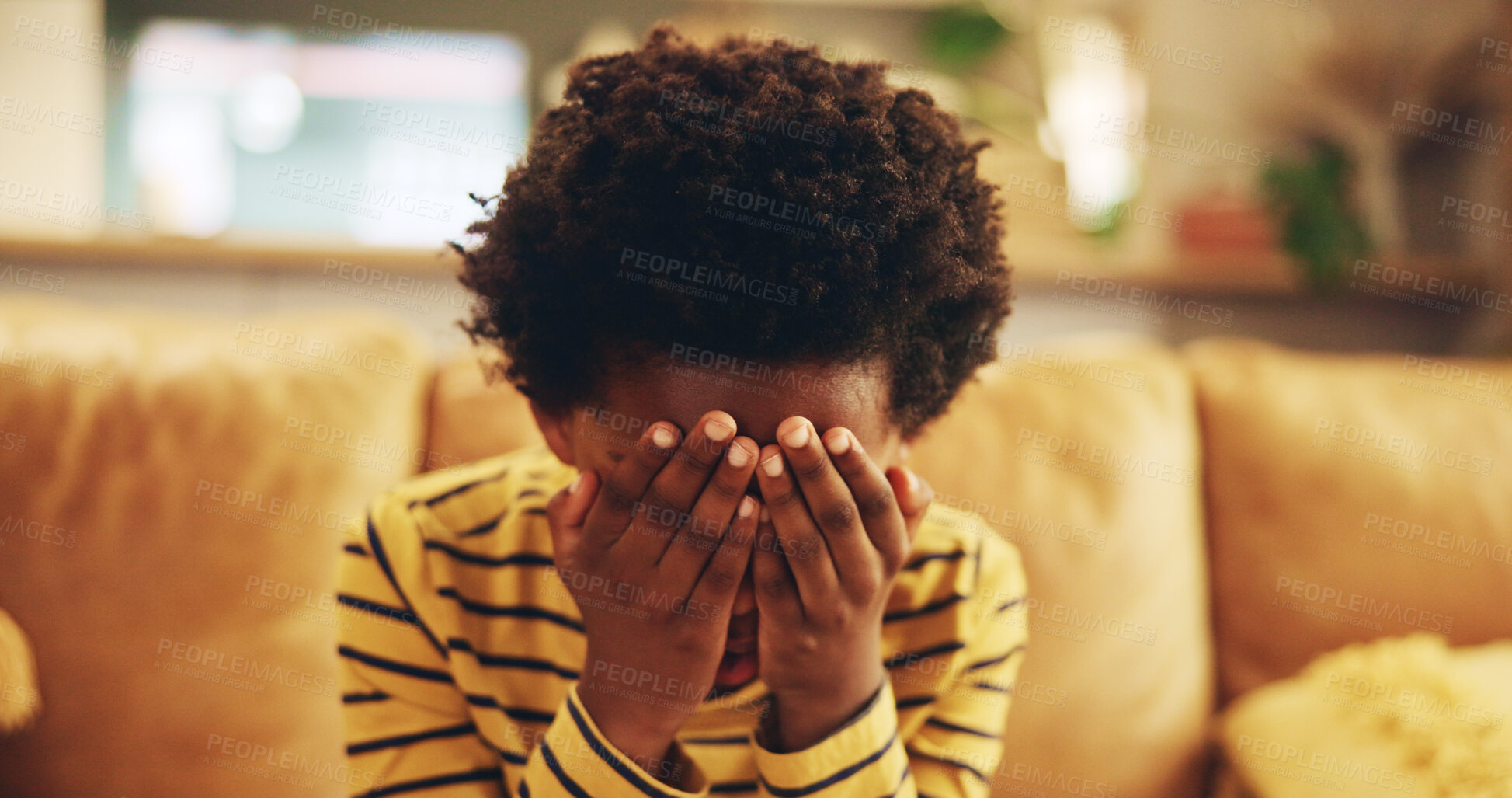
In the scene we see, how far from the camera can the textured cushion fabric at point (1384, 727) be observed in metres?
0.87

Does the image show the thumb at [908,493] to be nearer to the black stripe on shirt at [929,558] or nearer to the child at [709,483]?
the child at [709,483]

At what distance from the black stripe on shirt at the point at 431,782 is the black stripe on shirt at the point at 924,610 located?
0.39 meters

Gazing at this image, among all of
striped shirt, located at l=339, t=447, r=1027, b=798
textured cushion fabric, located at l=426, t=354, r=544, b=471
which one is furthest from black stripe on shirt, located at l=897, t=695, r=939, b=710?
textured cushion fabric, located at l=426, t=354, r=544, b=471

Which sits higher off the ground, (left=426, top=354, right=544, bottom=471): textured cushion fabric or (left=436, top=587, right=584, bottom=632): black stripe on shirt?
(left=426, top=354, right=544, bottom=471): textured cushion fabric

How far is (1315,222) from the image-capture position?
1.80m

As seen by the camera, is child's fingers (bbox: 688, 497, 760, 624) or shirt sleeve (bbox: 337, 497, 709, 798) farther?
shirt sleeve (bbox: 337, 497, 709, 798)

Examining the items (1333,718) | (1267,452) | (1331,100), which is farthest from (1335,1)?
(1333,718)

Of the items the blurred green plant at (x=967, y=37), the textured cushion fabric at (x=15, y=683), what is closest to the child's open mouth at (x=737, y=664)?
the textured cushion fabric at (x=15, y=683)

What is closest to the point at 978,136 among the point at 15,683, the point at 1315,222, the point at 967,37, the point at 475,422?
the point at 967,37

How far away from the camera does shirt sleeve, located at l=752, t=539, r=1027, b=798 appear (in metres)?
0.67

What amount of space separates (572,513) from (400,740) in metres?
0.30

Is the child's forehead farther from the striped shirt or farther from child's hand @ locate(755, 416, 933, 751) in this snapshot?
the striped shirt

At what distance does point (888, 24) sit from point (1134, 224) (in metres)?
0.86

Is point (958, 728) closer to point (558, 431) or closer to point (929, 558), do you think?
point (929, 558)
